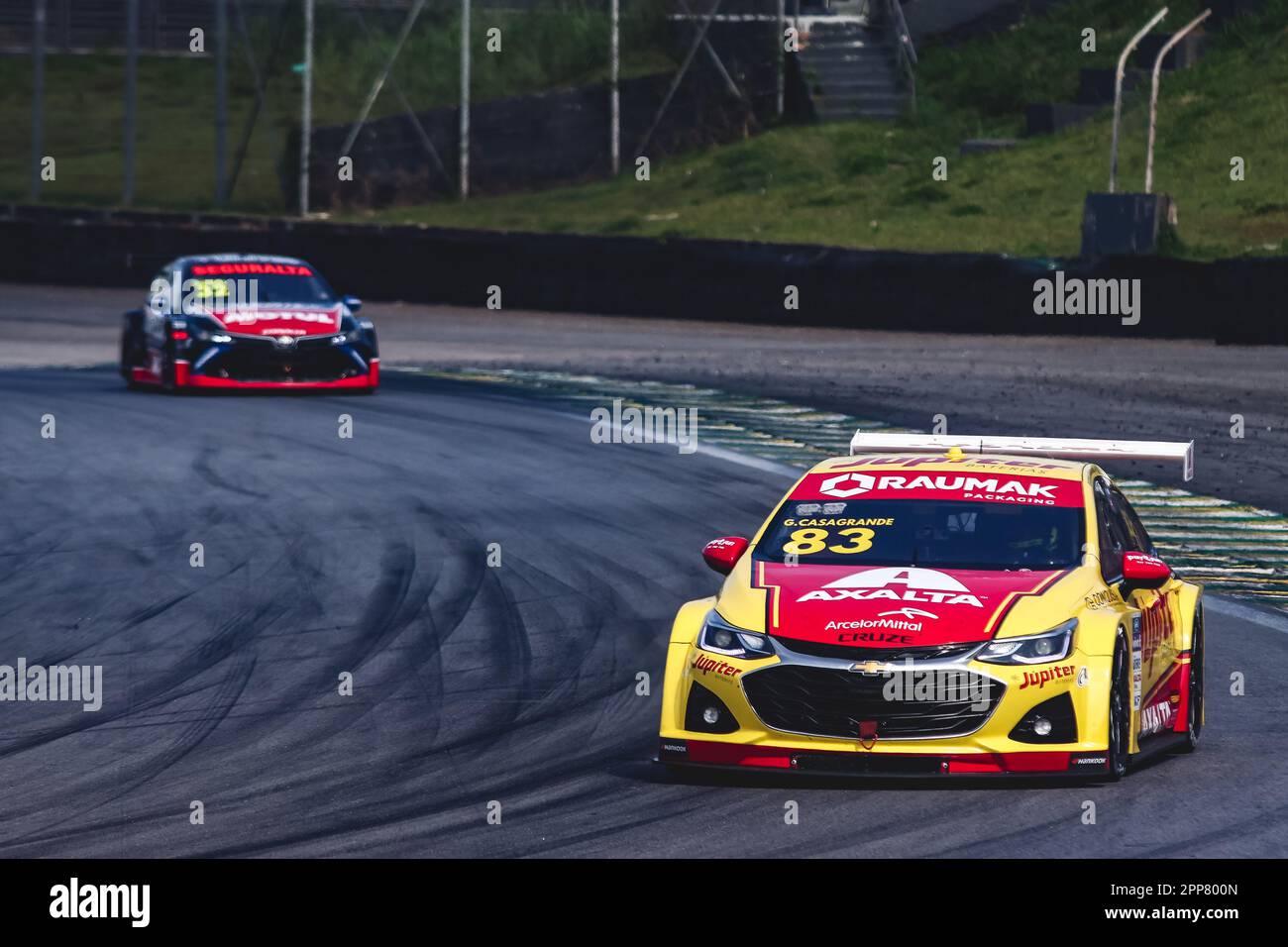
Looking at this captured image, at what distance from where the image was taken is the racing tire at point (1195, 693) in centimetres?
1005

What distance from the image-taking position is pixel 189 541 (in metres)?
15.2

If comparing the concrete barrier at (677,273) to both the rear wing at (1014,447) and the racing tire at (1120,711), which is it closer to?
the rear wing at (1014,447)

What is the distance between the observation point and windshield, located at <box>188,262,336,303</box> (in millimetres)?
24734

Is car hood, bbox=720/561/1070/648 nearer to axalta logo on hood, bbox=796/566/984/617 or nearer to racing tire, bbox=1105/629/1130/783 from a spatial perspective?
axalta logo on hood, bbox=796/566/984/617

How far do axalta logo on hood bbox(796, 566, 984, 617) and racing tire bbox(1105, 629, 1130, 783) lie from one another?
0.58 metres

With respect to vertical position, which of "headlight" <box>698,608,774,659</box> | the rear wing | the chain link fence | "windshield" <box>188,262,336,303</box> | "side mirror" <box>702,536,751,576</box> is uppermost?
the chain link fence

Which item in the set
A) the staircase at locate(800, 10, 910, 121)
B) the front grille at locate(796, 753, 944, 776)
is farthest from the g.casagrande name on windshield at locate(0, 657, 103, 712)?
the staircase at locate(800, 10, 910, 121)

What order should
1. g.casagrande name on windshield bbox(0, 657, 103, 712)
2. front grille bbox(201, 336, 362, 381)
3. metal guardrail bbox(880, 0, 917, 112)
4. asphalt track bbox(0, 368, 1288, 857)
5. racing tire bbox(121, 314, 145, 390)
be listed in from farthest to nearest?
metal guardrail bbox(880, 0, 917, 112), racing tire bbox(121, 314, 145, 390), front grille bbox(201, 336, 362, 381), g.casagrande name on windshield bbox(0, 657, 103, 712), asphalt track bbox(0, 368, 1288, 857)

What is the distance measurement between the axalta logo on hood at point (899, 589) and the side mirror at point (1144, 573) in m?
0.77

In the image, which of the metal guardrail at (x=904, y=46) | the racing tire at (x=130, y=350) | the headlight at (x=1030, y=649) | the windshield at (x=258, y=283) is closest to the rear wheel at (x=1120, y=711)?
the headlight at (x=1030, y=649)

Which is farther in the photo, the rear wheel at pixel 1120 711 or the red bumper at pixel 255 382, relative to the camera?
the red bumper at pixel 255 382

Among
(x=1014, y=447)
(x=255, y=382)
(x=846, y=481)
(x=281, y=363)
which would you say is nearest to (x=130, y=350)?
(x=255, y=382)

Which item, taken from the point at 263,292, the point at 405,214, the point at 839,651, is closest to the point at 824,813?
the point at 839,651

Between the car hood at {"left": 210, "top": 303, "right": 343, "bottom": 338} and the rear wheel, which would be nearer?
the rear wheel
